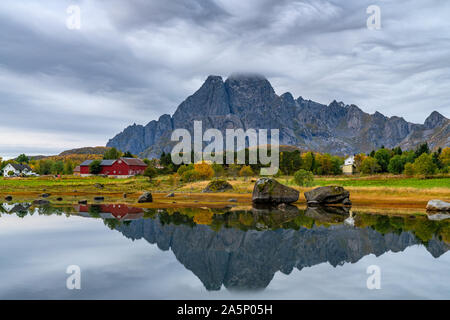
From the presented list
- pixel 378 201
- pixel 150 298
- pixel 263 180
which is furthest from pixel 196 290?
pixel 378 201

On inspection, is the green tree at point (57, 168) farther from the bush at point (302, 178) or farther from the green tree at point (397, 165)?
the green tree at point (397, 165)

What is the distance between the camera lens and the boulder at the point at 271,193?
5247cm

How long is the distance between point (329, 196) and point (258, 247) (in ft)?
101

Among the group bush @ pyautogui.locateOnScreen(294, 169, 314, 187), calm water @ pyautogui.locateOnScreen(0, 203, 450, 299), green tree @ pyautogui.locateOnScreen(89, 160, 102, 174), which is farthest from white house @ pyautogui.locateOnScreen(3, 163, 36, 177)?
calm water @ pyautogui.locateOnScreen(0, 203, 450, 299)

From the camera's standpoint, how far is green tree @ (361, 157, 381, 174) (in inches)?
5177

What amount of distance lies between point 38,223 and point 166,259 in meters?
21.8

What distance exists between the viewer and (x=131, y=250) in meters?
22.9

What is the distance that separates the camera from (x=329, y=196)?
50.9 m

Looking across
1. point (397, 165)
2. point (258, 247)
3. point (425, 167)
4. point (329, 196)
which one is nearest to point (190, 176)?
point (329, 196)

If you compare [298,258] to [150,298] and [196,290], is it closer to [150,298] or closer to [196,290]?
[196,290]

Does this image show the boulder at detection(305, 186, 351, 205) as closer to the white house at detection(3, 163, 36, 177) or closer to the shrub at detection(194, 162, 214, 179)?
the shrub at detection(194, 162, 214, 179)

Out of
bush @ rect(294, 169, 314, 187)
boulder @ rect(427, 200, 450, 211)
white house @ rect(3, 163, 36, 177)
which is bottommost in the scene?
boulder @ rect(427, 200, 450, 211)

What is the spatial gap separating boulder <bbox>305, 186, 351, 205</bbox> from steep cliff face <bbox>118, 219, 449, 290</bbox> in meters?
20.4

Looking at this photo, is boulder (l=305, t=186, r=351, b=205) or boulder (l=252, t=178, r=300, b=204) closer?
boulder (l=305, t=186, r=351, b=205)
